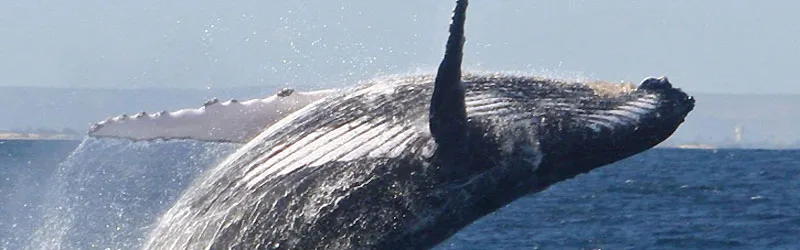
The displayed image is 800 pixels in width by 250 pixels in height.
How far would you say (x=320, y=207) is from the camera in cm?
435

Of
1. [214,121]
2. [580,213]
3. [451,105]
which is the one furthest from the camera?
[580,213]

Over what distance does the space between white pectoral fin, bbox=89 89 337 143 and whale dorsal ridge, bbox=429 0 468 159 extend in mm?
763

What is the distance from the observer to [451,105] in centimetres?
428

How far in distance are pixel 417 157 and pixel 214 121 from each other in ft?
3.70

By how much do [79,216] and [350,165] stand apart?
74.8 ft

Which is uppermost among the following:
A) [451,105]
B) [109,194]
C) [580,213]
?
[109,194]

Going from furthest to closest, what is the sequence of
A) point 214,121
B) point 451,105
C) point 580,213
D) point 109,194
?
point 109,194, point 580,213, point 214,121, point 451,105

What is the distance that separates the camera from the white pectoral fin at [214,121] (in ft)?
16.7

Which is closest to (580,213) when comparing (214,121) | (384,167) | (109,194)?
(109,194)

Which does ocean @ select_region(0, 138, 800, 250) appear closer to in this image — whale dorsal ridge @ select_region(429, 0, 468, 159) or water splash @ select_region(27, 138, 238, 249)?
water splash @ select_region(27, 138, 238, 249)

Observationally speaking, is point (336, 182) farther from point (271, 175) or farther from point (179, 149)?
point (179, 149)

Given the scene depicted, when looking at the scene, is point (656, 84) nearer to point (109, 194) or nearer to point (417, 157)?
point (417, 157)

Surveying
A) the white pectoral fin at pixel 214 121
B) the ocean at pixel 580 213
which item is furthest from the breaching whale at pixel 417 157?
the ocean at pixel 580 213

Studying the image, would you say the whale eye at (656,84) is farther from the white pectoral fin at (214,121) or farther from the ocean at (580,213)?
the ocean at (580,213)
